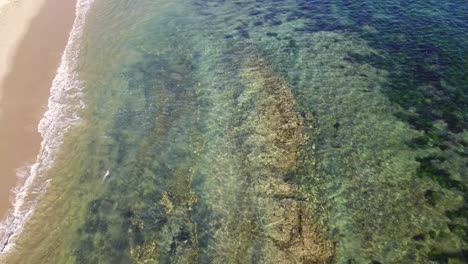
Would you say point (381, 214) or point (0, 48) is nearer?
point (381, 214)

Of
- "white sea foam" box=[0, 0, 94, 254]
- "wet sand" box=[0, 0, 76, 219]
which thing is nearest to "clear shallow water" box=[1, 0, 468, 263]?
"white sea foam" box=[0, 0, 94, 254]

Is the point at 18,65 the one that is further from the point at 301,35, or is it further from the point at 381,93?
the point at 381,93

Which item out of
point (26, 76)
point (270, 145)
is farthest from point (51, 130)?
point (270, 145)

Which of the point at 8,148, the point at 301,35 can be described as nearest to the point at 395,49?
the point at 301,35

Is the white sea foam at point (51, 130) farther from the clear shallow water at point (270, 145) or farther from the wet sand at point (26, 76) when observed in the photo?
the clear shallow water at point (270, 145)

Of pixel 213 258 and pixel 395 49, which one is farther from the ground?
pixel 395 49

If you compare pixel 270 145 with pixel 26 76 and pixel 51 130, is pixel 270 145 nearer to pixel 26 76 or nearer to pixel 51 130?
pixel 51 130
